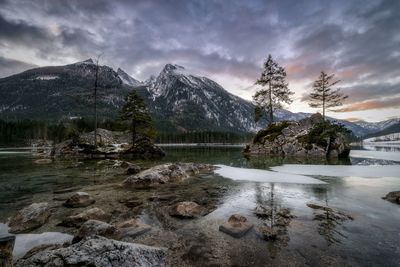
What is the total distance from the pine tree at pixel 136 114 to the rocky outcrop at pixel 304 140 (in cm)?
2173

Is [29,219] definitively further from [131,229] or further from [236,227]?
[236,227]

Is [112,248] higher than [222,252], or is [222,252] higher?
[112,248]

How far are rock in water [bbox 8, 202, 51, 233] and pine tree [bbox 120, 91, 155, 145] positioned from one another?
35963mm

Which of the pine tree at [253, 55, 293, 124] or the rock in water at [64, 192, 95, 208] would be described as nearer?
the rock in water at [64, 192, 95, 208]

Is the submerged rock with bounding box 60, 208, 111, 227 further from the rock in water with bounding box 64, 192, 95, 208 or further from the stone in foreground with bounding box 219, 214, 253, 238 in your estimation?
the stone in foreground with bounding box 219, 214, 253, 238

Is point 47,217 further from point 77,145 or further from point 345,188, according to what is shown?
point 77,145

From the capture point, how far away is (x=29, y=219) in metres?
7.52

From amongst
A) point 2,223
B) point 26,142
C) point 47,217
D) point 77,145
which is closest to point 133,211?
point 47,217

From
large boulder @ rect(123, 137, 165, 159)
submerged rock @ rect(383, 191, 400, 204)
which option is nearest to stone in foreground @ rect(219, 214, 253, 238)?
submerged rock @ rect(383, 191, 400, 204)

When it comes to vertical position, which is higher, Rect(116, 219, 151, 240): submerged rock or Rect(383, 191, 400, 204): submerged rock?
Rect(383, 191, 400, 204): submerged rock

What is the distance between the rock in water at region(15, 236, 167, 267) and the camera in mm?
3941

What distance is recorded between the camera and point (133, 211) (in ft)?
29.1

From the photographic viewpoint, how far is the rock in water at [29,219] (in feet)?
23.5

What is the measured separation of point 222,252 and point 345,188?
1007 centimetres
